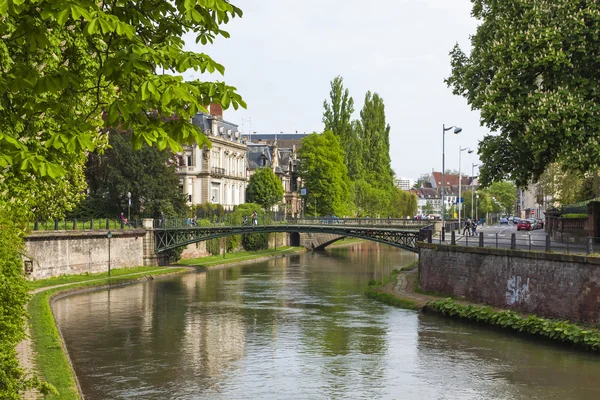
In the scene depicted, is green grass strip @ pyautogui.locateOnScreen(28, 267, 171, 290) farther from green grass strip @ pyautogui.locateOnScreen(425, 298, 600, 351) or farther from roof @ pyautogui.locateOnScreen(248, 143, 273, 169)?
roof @ pyautogui.locateOnScreen(248, 143, 273, 169)

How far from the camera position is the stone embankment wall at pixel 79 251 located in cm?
5306

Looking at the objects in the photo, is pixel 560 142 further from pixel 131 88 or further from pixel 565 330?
pixel 131 88

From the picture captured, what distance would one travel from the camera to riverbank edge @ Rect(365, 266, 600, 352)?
3083 centimetres

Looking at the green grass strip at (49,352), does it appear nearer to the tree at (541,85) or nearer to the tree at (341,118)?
the tree at (541,85)

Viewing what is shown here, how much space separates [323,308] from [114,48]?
3557 cm

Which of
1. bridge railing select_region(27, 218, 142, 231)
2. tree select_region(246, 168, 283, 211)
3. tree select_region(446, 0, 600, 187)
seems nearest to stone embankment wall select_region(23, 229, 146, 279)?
bridge railing select_region(27, 218, 142, 231)

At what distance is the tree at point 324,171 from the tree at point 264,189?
5070 mm

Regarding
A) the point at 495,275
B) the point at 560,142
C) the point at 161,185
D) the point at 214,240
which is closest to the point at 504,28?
the point at 560,142

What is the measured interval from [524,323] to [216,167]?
67.0 m

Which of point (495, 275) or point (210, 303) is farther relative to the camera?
point (210, 303)

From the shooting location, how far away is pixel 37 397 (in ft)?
62.7

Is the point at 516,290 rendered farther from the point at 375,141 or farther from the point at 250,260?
the point at 375,141

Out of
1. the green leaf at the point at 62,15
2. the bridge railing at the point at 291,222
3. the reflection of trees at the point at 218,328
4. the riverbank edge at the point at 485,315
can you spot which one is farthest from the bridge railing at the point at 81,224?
the green leaf at the point at 62,15

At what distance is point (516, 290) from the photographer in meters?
37.5
